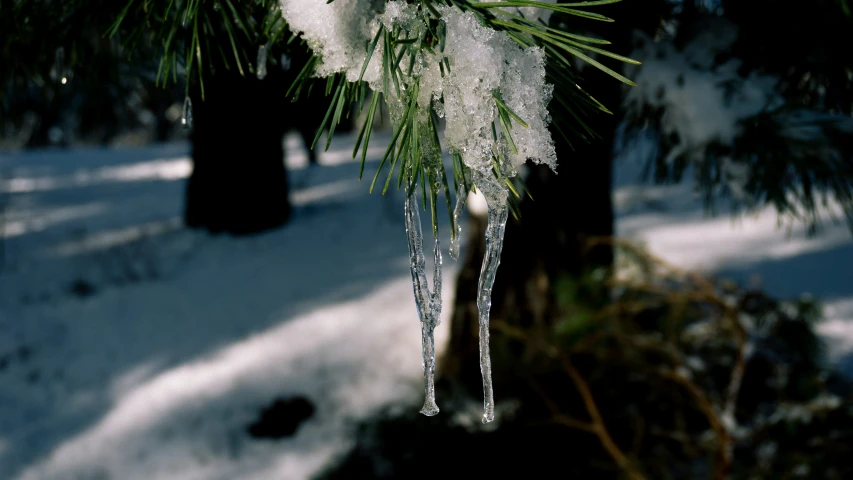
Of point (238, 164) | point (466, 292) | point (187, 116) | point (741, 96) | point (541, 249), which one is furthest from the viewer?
point (238, 164)

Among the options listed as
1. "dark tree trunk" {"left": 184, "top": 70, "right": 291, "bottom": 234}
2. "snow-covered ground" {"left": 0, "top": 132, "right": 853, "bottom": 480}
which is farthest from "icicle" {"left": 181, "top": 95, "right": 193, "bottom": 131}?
"dark tree trunk" {"left": 184, "top": 70, "right": 291, "bottom": 234}

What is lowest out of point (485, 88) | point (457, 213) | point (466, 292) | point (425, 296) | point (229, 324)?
point (229, 324)

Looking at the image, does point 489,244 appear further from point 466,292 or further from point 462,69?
point 466,292

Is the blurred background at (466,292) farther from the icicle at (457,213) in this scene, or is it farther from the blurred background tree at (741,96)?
the icicle at (457,213)

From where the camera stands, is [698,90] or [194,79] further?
[698,90]

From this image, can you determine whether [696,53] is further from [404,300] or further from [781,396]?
[404,300]

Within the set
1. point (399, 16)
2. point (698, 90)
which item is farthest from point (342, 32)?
point (698, 90)
